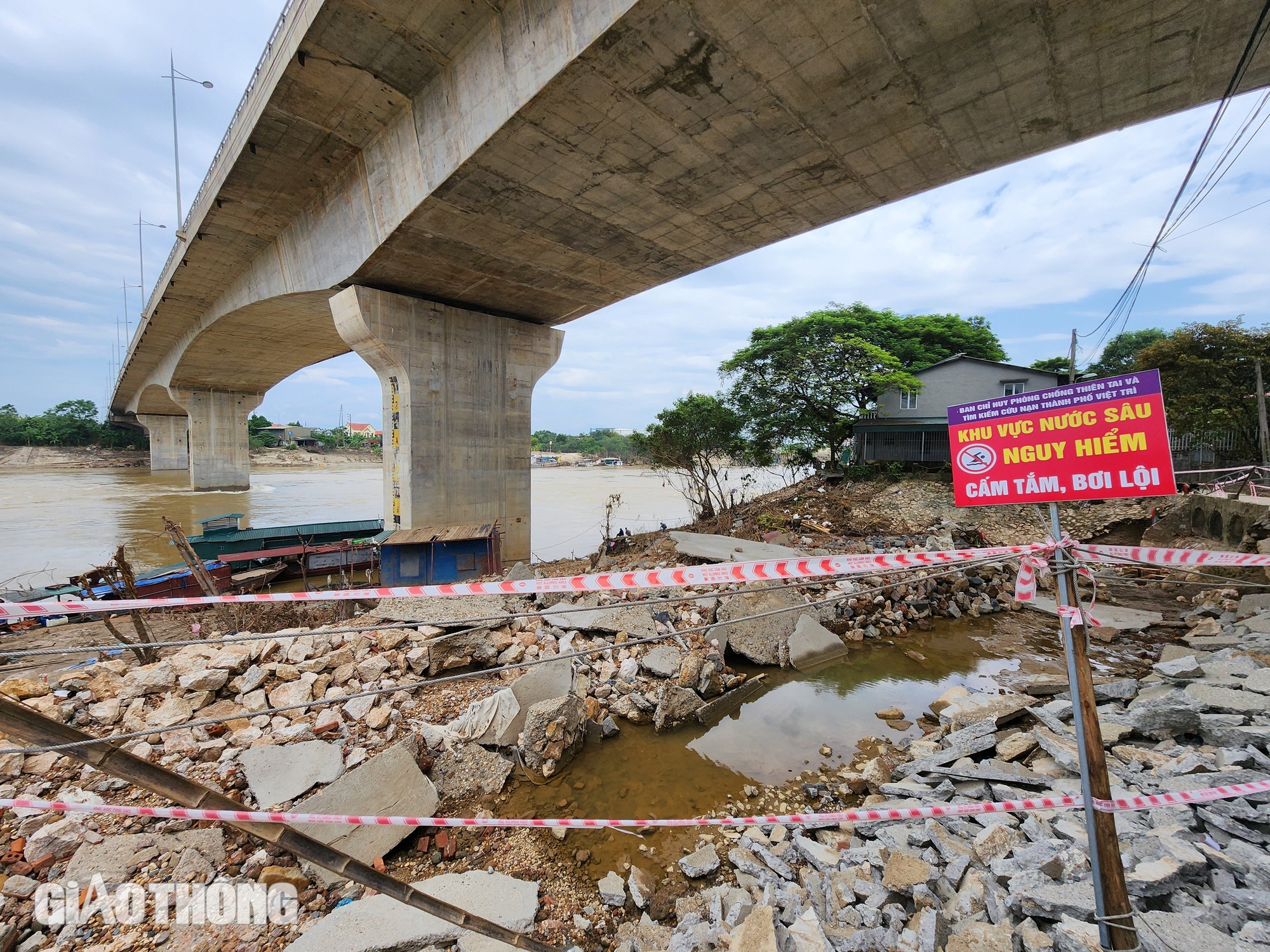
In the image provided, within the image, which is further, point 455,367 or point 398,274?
point 455,367

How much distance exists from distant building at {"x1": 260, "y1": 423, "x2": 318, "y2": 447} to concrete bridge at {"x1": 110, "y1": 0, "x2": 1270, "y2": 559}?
67.2 meters

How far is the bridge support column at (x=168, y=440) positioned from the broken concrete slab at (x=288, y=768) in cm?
5525

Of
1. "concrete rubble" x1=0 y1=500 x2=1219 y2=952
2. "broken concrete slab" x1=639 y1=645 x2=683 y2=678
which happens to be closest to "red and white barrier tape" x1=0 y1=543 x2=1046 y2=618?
"concrete rubble" x1=0 y1=500 x2=1219 y2=952

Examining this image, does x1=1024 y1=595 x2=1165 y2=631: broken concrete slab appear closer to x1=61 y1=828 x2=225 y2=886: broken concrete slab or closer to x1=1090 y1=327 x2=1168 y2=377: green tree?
x1=61 y1=828 x2=225 y2=886: broken concrete slab

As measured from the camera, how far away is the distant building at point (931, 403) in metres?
18.8

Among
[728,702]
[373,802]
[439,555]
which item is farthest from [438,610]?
[439,555]

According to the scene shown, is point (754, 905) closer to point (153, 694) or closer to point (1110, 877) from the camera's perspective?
point (1110, 877)

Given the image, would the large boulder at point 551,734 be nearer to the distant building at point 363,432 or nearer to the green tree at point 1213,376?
the green tree at point 1213,376

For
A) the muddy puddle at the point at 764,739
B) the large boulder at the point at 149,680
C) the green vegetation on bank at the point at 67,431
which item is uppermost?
the green vegetation on bank at the point at 67,431

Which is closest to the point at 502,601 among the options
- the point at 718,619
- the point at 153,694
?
the point at 718,619

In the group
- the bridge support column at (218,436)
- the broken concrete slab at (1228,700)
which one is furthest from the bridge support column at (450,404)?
the bridge support column at (218,436)

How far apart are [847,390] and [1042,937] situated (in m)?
19.1

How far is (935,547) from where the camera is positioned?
1043 cm

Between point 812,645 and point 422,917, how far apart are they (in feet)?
18.5
